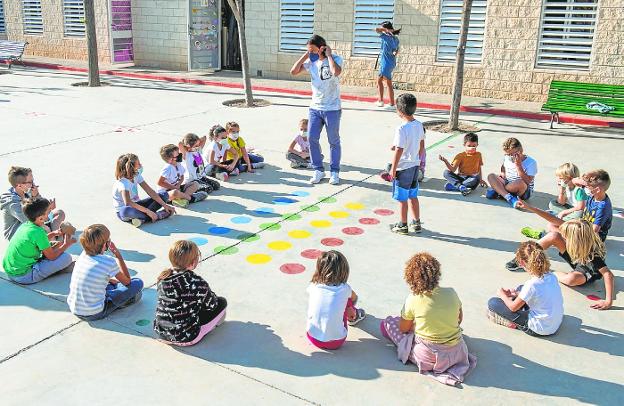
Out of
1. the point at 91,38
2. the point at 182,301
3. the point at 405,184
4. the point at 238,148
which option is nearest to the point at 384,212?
the point at 405,184

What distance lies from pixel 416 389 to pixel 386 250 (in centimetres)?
228

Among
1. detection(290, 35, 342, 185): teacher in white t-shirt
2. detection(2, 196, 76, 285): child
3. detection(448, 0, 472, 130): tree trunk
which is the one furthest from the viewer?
detection(448, 0, 472, 130): tree trunk

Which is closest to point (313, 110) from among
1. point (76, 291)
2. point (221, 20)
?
point (76, 291)

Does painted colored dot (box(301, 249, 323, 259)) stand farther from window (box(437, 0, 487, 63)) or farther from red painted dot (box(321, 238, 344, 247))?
window (box(437, 0, 487, 63))

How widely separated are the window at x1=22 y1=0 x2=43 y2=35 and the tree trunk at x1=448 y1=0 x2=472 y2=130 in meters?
16.4

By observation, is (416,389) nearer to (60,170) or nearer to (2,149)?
(60,170)

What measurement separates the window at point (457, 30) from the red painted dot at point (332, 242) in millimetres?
9209

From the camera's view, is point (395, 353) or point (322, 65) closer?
point (395, 353)

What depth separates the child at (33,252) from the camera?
526 cm

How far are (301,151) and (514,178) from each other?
9.94 feet

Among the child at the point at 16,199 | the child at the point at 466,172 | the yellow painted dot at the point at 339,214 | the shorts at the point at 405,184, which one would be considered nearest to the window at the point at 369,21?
the child at the point at 466,172

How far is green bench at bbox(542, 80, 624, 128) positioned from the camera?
36.3 ft

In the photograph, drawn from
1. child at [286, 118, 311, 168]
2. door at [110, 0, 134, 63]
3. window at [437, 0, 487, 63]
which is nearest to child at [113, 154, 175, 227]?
child at [286, 118, 311, 168]

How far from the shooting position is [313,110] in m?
8.16
